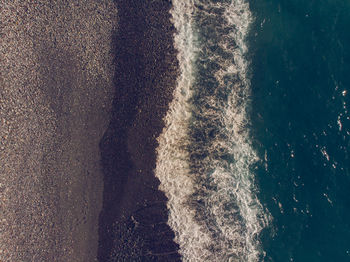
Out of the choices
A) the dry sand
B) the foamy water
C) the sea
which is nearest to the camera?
the dry sand

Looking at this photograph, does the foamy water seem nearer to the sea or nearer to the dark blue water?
the sea

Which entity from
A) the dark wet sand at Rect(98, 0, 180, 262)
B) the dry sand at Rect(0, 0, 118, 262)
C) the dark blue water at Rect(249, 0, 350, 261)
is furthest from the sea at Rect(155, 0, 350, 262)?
the dry sand at Rect(0, 0, 118, 262)

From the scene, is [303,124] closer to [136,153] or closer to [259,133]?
[259,133]

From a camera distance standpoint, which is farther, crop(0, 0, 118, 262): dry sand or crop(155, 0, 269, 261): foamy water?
crop(155, 0, 269, 261): foamy water

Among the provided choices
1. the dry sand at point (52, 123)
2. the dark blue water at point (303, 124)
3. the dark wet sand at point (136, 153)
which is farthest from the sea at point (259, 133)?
the dry sand at point (52, 123)

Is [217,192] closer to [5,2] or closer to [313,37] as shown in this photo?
[313,37]

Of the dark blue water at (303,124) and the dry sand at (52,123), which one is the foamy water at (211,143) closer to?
the dark blue water at (303,124)

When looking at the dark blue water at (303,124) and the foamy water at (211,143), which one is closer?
the foamy water at (211,143)
